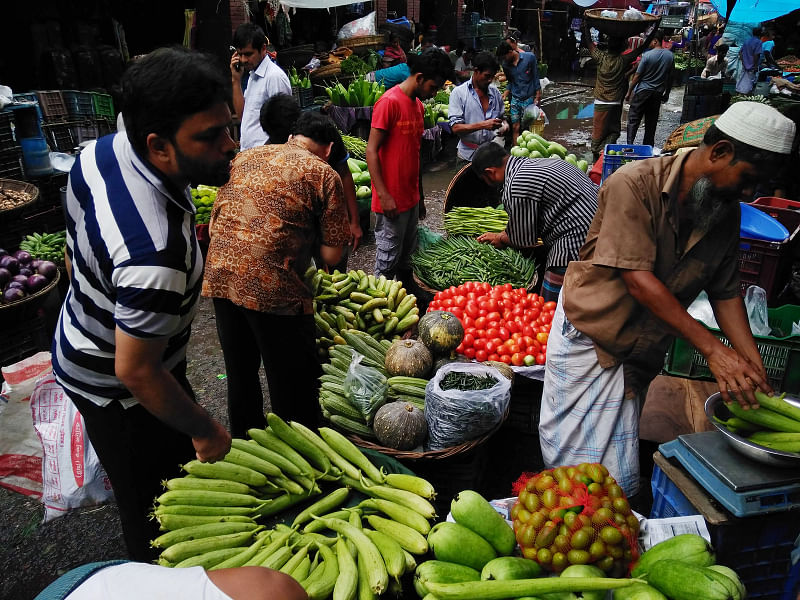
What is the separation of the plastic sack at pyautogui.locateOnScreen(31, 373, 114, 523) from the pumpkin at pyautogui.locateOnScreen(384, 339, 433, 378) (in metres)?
1.67

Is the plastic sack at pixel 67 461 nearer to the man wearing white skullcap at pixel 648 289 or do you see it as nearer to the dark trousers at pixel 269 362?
the dark trousers at pixel 269 362

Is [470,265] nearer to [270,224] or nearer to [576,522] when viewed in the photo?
[270,224]

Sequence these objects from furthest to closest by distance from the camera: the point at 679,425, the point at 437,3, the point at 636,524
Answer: the point at 437,3
the point at 679,425
the point at 636,524

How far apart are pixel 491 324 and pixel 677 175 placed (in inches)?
74.6

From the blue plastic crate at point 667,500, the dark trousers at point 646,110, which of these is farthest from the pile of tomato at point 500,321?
the dark trousers at point 646,110

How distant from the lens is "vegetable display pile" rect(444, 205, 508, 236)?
5930 millimetres

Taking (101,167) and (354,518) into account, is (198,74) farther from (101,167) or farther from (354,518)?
(354,518)

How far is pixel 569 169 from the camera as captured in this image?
13.9 feet

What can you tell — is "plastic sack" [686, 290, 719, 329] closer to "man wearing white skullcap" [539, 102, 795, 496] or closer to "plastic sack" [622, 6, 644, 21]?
"man wearing white skullcap" [539, 102, 795, 496]

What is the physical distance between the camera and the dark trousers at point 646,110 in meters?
10.6

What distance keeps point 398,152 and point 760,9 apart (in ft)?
12.3

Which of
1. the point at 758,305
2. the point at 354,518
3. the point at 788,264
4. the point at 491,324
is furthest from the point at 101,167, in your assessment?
the point at 788,264

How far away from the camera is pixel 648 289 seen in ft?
7.66

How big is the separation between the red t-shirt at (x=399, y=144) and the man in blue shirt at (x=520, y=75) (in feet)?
18.3
